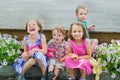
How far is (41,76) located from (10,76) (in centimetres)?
42

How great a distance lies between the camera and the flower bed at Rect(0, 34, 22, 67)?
6.21 metres

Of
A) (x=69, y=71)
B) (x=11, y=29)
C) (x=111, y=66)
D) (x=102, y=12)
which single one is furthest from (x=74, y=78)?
(x=102, y=12)

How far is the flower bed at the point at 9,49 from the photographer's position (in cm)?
621

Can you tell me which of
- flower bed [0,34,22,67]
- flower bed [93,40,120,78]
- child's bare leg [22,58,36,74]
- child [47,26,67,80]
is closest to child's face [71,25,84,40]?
child [47,26,67,80]

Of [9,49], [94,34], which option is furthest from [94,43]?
[9,49]

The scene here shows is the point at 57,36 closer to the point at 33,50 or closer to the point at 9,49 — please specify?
the point at 33,50

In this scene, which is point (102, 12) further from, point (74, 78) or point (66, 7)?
point (74, 78)

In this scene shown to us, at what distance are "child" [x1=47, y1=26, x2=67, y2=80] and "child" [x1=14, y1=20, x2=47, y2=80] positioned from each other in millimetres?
129

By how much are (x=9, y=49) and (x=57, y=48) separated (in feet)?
2.02

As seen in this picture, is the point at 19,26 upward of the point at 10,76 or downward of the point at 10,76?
upward

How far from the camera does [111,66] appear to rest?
6047 mm

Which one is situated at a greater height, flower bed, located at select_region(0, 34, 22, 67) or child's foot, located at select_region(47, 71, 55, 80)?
flower bed, located at select_region(0, 34, 22, 67)

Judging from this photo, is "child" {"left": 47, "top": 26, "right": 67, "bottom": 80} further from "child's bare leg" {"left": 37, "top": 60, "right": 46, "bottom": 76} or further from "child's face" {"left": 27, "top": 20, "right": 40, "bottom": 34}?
"child's face" {"left": 27, "top": 20, "right": 40, "bottom": 34}

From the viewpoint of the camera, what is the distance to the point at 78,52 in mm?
6094
